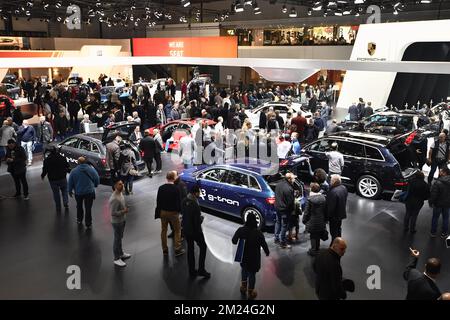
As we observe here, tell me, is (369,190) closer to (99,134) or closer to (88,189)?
(88,189)

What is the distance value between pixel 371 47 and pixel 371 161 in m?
11.5

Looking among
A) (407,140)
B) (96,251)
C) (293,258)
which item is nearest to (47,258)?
(96,251)

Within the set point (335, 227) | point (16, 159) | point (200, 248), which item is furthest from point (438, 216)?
point (16, 159)

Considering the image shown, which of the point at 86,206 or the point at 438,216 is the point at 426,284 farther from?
the point at 86,206

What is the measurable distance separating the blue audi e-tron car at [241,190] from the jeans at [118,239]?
232 centimetres

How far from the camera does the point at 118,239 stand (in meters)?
6.70

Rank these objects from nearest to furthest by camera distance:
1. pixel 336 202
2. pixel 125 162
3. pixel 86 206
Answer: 1. pixel 336 202
2. pixel 86 206
3. pixel 125 162

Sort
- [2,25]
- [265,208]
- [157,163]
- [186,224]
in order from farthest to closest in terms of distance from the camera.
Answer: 1. [2,25]
2. [157,163]
3. [265,208]
4. [186,224]

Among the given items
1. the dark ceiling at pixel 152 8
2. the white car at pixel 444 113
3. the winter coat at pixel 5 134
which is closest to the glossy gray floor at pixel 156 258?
the winter coat at pixel 5 134

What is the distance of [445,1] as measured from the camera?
76.4ft

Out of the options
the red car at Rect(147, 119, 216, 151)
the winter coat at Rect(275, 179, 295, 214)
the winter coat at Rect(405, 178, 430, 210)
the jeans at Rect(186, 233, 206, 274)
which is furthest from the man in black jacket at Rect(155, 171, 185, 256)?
the red car at Rect(147, 119, 216, 151)

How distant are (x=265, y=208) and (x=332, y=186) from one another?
137cm

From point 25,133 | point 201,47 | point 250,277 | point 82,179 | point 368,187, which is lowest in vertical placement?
point 250,277

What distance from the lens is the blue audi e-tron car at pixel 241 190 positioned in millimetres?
7734
